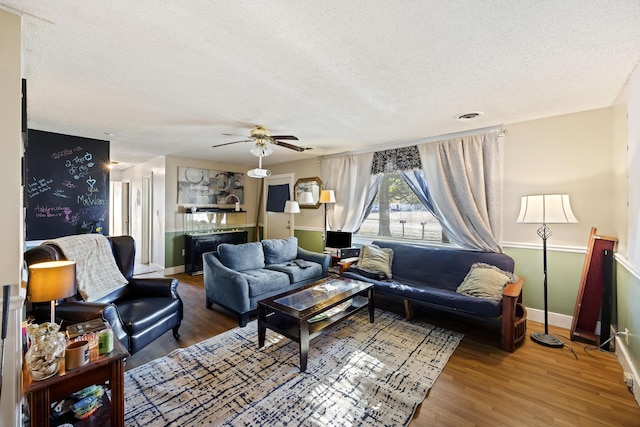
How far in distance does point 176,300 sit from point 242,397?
124 centimetres

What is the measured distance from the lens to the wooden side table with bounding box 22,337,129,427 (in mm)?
1234

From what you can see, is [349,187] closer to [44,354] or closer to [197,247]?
[197,247]

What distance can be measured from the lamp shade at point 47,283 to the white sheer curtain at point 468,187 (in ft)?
12.6

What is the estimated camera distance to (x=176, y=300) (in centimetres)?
260

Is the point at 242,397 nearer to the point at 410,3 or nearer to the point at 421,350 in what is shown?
the point at 421,350

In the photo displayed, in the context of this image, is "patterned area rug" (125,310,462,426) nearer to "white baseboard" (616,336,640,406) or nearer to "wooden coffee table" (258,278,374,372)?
"wooden coffee table" (258,278,374,372)

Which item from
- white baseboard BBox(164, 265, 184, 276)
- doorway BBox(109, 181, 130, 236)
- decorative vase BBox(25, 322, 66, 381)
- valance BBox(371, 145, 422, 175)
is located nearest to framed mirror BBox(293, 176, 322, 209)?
valance BBox(371, 145, 422, 175)

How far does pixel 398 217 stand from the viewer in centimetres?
431

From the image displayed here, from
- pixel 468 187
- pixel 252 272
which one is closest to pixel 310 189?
pixel 252 272

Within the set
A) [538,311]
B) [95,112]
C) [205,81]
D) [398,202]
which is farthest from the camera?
[398,202]

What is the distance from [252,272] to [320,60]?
271 cm

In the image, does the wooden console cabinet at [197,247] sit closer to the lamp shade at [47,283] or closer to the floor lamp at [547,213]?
the lamp shade at [47,283]

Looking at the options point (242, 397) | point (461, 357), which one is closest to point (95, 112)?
point (242, 397)

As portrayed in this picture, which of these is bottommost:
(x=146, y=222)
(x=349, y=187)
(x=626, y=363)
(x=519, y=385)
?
(x=519, y=385)
